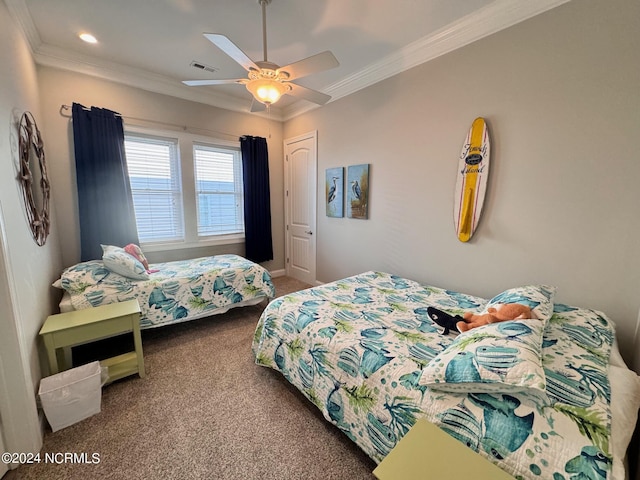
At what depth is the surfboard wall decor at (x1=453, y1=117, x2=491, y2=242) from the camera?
7.06ft

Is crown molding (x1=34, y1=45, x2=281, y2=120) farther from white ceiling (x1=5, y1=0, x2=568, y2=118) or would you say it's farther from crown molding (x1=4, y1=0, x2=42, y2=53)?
crown molding (x1=4, y1=0, x2=42, y2=53)

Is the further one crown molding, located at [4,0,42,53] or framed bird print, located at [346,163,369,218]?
framed bird print, located at [346,163,369,218]

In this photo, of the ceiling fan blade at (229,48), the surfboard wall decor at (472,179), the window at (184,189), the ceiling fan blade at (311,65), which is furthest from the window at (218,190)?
the surfboard wall decor at (472,179)

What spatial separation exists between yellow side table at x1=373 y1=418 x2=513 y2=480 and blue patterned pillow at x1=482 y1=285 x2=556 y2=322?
0.86m

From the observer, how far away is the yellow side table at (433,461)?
0.79 metres

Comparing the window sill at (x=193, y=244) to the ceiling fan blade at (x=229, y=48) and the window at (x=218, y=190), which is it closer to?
the window at (x=218, y=190)

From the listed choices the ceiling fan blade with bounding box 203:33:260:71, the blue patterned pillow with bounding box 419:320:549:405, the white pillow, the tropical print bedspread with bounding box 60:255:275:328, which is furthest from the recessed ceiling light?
the white pillow

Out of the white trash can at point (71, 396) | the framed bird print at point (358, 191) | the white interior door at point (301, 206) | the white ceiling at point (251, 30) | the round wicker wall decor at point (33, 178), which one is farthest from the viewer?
the white interior door at point (301, 206)

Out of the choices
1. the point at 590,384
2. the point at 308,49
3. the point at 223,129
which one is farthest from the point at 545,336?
the point at 223,129

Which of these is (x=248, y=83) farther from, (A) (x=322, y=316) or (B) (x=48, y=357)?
(B) (x=48, y=357)

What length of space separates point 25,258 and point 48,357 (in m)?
0.67

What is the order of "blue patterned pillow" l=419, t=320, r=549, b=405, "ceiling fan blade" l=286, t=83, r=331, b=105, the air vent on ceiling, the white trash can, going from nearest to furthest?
"blue patterned pillow" l=419, t=320, r=549, b=405 → the white trash can → "ceiling fan blade" l=286, t=83, r=331, b=105 → the air vent on ceiling

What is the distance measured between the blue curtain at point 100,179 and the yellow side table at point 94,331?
1228 mm

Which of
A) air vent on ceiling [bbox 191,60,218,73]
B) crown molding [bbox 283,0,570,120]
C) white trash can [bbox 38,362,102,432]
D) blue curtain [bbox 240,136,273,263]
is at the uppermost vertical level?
air vent on ceiling [bbox 191,60,218,73]
